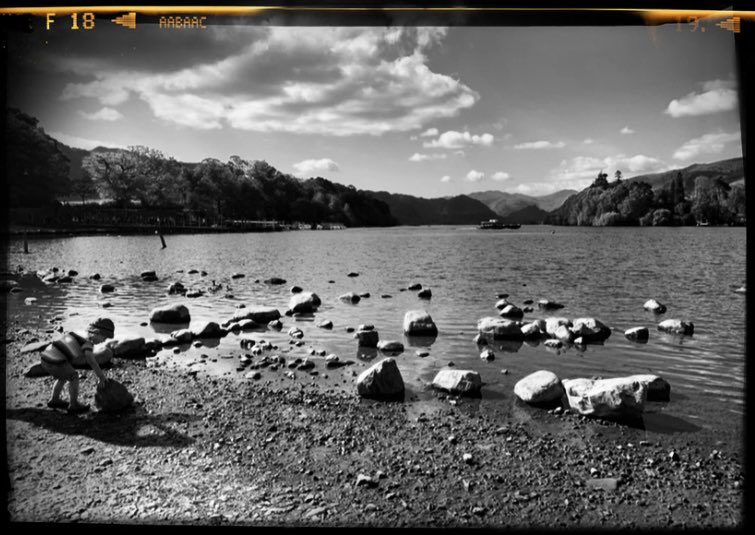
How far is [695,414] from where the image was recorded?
280 inches

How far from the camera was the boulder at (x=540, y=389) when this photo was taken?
23.7ft

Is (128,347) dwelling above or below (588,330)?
above

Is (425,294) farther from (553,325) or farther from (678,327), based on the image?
(678,327)

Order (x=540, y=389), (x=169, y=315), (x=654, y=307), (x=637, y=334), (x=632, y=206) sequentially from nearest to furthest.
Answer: (x=540, y=389) < (x=637, y=334) < (x=169, y=315) < (x=654, y=307) < (x=632, y=206)

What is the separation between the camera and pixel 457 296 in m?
20.6

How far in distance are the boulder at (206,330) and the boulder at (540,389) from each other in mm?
7865

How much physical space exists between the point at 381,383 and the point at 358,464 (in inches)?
96.1

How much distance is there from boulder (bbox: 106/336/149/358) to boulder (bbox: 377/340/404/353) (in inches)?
211

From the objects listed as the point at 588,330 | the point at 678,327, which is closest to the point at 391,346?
the point at 588,330

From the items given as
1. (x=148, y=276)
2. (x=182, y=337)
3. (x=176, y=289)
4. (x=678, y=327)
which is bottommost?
(x=678, y=327)

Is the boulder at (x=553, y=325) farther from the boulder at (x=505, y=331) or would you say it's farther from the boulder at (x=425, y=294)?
the boulder at (x=425, y=294)

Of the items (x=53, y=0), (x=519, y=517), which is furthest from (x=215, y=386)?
(x=53, y=0)

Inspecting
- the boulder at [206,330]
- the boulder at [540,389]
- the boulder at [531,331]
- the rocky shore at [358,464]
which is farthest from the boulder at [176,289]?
the boulder at [540,389]

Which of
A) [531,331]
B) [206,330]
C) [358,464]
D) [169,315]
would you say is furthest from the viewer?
[169,315]
